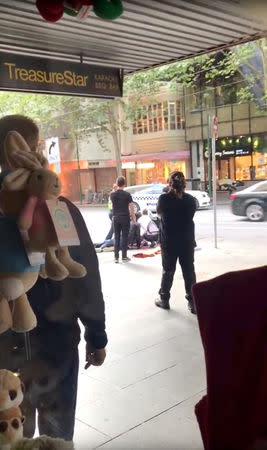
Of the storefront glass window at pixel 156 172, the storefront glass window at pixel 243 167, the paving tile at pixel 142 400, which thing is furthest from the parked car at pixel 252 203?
the storefront glass window at pixel 156 172

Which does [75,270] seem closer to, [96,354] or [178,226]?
[96,354]

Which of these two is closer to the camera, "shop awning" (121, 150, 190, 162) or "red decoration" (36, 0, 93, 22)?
"red decoration" (36, 0, 93, 22)

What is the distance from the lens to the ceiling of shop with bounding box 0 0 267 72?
4.02 metres

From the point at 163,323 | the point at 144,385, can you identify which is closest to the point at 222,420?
the point at 144,385

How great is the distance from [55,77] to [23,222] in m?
3.93

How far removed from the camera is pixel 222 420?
3.77 ft

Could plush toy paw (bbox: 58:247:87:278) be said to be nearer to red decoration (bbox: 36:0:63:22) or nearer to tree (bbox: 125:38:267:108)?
red decoration (bbox: 36:0:63:22)

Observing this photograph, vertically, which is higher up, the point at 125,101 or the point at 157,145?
the point at 125,101

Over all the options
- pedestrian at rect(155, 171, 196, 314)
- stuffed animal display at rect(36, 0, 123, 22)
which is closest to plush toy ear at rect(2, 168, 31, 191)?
stuffed animal display at rect(36, 0, 123, 22)

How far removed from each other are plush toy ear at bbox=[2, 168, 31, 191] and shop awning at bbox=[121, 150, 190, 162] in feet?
85.2

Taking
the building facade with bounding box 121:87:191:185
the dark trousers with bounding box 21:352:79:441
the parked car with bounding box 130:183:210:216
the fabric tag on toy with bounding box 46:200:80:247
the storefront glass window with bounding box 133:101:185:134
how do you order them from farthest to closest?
1. the building facade with bounding box 121:87:191:185
2. the storefront glass window with bounding box 133:101:185:134
3. the parked car with bounding box 130:183:210:216
4. the dark trousers with bounding box 21:352:79:441
5. the fabric tag on toy with bounding box 46:200:80:247

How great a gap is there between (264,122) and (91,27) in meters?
21.7

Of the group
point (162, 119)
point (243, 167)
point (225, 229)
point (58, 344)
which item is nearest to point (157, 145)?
point (162, 119)

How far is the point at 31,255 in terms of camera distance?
1.26 metres
